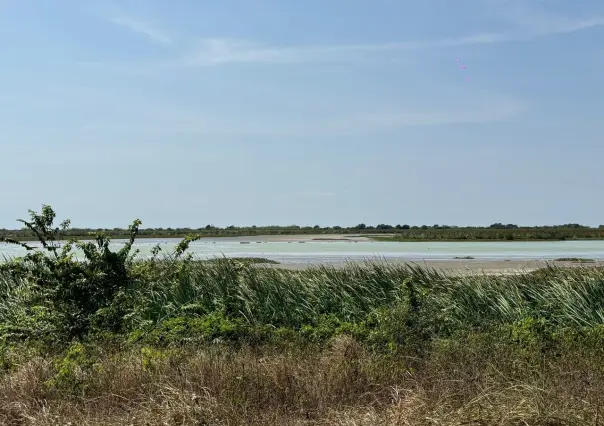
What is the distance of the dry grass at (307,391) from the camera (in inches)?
271

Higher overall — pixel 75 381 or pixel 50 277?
pixel 50 277

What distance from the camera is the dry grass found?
689 centimetres

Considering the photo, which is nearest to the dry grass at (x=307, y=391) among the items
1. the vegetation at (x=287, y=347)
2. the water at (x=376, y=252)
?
the vegetation at (x=287, y=347)

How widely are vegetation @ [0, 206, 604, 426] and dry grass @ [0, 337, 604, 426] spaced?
3 centimetres

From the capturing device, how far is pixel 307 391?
26.4 feet

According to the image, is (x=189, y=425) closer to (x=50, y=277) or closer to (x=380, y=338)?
(x=380, y=338)

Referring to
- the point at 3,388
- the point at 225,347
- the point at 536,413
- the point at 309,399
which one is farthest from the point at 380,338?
the point at 3,388

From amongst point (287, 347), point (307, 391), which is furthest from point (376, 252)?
point (307, 391)

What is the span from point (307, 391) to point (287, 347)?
2968mm

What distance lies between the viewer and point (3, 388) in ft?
27.1

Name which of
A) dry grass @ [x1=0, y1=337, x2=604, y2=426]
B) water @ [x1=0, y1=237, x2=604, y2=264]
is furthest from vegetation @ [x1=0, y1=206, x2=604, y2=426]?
water @ [x1=0, y1=237, x2=604, y2=264]

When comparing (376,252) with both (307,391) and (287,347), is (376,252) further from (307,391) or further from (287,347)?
(307,391)

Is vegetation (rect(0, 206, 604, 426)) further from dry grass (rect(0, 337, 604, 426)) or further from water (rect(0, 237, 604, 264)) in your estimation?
water (rect(0, 237, 604, 264))

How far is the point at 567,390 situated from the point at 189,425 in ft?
13.1
